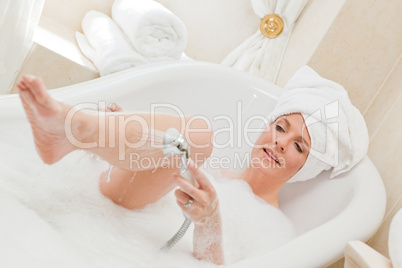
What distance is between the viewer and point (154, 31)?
1938mm

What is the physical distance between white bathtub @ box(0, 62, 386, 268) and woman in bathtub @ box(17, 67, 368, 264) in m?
0.09

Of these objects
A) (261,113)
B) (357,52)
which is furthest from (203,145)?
(357,52)

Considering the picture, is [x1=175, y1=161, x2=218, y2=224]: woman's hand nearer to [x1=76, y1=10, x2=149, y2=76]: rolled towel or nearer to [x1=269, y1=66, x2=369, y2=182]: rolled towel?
[x1=269, y1=66, x2=369, y2=182]: rolled towel

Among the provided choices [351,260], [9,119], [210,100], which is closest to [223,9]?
[210,100]

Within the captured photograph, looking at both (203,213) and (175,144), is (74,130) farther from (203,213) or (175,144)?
(203,213)

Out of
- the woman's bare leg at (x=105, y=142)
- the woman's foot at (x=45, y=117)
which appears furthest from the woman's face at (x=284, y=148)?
the woman's foot at (x=45, y=117)

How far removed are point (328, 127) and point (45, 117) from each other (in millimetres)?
925

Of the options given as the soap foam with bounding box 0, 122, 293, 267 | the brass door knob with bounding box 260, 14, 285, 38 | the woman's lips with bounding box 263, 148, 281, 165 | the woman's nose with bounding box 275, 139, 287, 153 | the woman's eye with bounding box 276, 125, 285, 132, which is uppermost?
the brass door knob with bounding box 260, 14, 285, 38

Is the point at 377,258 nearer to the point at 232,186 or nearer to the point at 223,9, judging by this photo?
the point at 232,186

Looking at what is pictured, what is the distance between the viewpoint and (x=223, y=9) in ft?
7.80

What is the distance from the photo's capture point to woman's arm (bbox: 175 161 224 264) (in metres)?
1.09

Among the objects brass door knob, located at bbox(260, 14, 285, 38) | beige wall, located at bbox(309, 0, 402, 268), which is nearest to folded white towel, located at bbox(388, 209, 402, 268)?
beige wall, located at bbox(309, 0, 402, 268)

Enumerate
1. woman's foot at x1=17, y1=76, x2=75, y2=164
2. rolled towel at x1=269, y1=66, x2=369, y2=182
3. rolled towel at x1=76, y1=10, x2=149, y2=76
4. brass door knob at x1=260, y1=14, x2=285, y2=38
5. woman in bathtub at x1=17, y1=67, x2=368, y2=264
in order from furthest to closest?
brass door knob at x1=260, y1=14, x2=285, y2=38 < rolled towel at x1=76, y1=10, x2=149, y2=76 < rolled towel at x1=269, y1=66, x2=369, y2=182 < woman in bathtub at x1=17, y1=67, x2=368, y2=264 < woman's foot at x1=17, y1=76, x2=75, y2=164

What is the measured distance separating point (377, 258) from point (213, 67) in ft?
3.21
